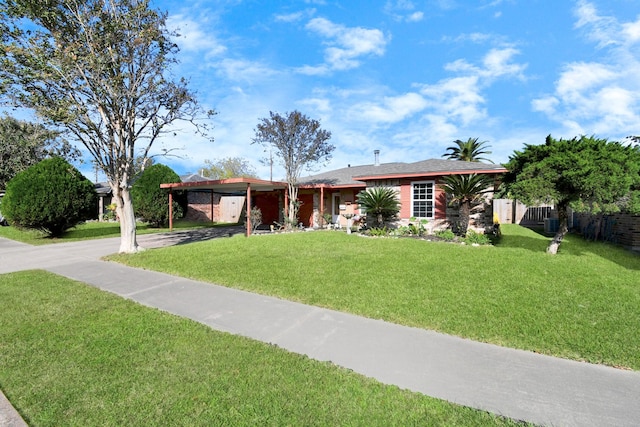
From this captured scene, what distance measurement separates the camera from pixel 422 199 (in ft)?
42.6

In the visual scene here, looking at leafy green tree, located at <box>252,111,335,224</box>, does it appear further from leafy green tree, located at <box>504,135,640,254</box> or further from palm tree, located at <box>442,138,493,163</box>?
palm tree, located at <box>442,138,493,163</box>

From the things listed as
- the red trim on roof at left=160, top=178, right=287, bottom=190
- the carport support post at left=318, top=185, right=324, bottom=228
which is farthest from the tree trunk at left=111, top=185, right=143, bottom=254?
the carport support post at left=318, top=185, right=324, bottom=228

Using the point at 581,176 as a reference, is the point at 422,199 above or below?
below

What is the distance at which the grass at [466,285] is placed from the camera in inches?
146

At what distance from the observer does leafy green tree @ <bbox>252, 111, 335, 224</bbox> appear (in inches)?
643

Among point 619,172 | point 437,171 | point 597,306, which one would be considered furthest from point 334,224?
point 597,306

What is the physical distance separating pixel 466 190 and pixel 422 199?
2.47 metres

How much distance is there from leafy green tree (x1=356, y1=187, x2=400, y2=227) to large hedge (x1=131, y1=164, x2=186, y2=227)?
12.3 meters

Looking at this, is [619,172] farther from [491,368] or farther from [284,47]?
[284,47]

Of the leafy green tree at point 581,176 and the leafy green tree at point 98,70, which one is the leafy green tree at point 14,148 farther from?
the leafy green tree at point 581,176

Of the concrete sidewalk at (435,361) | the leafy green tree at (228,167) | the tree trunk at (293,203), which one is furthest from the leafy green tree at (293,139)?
the leafy green tree at (228,167)

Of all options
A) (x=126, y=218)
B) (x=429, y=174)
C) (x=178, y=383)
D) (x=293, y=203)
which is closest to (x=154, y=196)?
(x=293, y=203)

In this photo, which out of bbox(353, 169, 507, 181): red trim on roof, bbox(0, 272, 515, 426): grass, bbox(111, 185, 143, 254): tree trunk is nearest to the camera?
bbox(0, 272, 515, 426): grass

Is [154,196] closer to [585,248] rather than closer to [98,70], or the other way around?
[98,70]
